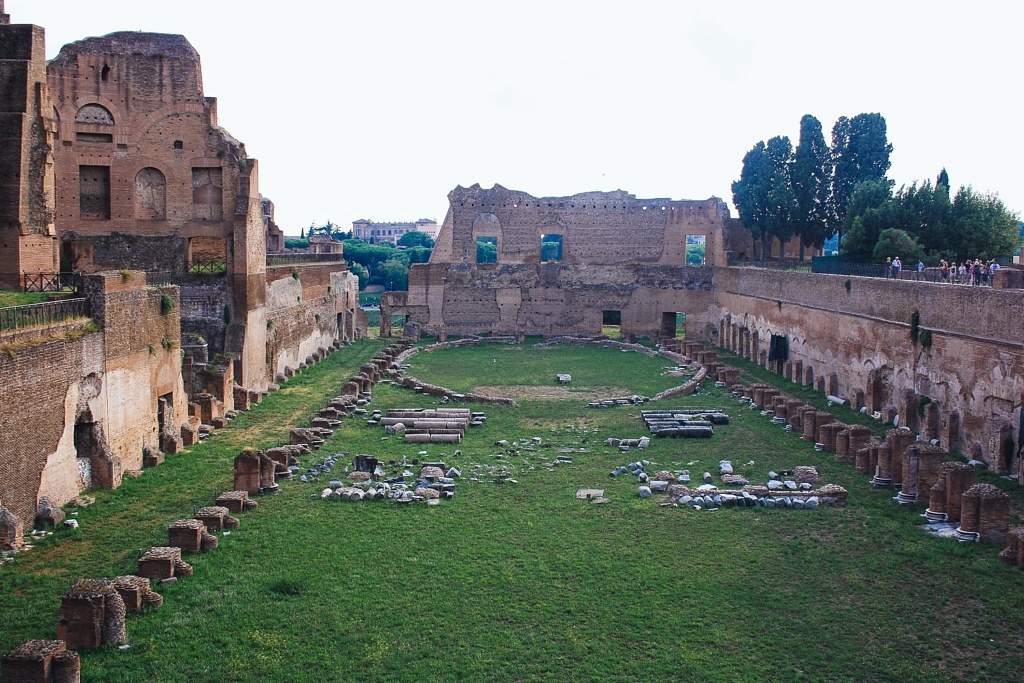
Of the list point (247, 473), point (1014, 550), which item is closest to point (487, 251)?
point (247, 473)

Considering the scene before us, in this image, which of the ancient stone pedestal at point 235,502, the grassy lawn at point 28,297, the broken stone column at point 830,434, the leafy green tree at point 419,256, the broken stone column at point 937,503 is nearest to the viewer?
the broken stone column at point 937,503

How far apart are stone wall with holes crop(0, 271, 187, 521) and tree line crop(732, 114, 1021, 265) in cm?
2006

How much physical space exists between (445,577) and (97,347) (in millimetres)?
6843

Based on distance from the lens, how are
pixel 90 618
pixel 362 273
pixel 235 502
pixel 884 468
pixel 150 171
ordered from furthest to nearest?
pixel 362 273 < pixel 150 171 < pixel 884 468 < pixel 235 502 < pixel 90 618

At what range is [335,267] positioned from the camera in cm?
3538

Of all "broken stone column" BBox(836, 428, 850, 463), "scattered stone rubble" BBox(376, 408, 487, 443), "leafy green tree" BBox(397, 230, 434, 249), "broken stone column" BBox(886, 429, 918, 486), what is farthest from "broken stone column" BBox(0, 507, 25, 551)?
"leafy green tree" BBox(397, 230, 434, 249)

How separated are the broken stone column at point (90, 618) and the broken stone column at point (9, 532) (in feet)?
8.56

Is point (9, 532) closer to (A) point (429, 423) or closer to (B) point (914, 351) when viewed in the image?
(A) point (429, 423)

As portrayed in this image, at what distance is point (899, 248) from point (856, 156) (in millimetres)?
11121

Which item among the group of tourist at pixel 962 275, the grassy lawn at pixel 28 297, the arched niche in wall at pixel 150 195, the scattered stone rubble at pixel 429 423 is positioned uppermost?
the arched niche in wall at pixel 150 195

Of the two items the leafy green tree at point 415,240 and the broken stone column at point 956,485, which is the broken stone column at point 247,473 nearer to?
the broken stone column at point 956,485

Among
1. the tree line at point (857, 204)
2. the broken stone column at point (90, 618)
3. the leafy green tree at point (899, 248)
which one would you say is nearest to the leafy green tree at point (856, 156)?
the tree line at point (857, 204)

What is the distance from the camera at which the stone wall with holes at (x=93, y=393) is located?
11531 millimetres

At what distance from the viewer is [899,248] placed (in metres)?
27.2
